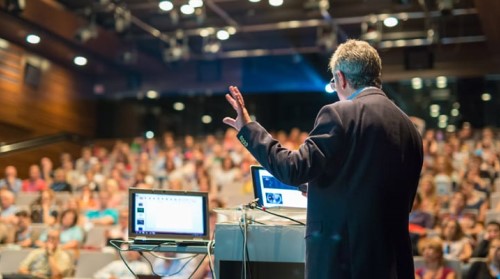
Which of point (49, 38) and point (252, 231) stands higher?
point (49, 38)

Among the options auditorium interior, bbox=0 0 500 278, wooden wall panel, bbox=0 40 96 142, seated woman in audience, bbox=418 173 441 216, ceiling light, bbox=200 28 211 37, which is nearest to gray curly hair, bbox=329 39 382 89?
auditorium interior, bbox=0 0 500 278

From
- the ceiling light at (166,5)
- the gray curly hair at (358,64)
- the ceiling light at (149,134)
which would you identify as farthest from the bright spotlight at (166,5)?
the gray curly hair at (358,64)

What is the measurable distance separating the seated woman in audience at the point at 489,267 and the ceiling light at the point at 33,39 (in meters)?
6.74

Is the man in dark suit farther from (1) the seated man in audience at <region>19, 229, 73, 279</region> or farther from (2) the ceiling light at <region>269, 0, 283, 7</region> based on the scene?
(2) the ceiling light at <region>269, 0, 283, 7</region>

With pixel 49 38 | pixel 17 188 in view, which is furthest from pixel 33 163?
pixel 49 38

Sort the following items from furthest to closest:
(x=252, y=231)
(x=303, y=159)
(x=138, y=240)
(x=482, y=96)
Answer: (x=482, y=96)
(x=138, y=240)
(x=252, y=231)
(x=303, y=159)

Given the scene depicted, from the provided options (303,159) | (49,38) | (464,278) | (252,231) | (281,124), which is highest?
(49,38)

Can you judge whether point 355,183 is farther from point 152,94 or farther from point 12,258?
point 152,94

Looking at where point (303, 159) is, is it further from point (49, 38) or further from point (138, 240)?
point (49, 38)

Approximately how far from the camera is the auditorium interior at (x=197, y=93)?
749 cm

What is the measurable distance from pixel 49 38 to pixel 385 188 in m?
8.86

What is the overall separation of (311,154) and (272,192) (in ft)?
2.63

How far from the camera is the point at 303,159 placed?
186cm

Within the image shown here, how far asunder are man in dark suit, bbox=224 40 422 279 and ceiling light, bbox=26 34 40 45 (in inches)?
326
